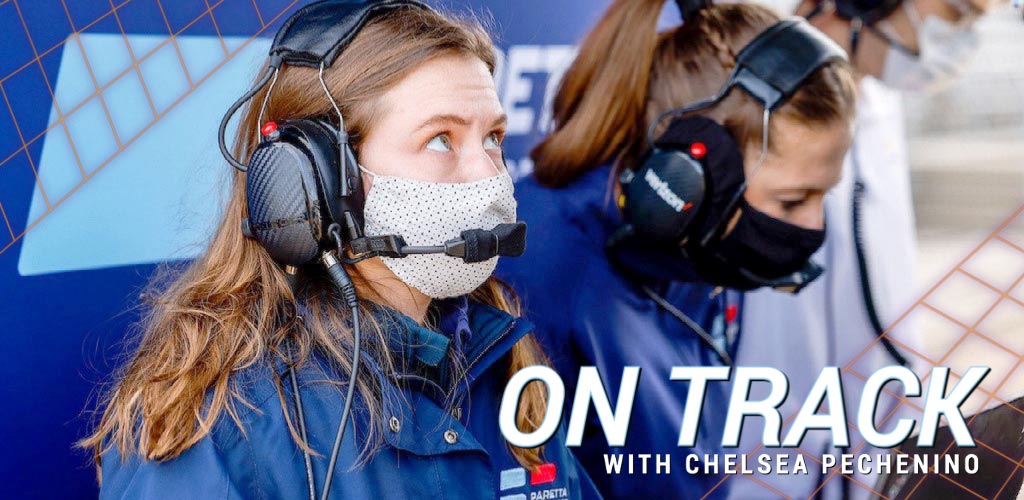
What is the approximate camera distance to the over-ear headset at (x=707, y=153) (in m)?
1.94

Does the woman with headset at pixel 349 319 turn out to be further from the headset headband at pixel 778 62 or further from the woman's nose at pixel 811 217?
the woman's nose at pixel 811 217

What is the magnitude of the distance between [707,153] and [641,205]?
0.53ft

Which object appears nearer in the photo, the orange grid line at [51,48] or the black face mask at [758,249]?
the orange grid line at [51,48]

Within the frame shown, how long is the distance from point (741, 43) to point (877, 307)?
2.44ft

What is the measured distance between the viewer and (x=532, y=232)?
214 centimetres

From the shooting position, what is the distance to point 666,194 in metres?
1.95

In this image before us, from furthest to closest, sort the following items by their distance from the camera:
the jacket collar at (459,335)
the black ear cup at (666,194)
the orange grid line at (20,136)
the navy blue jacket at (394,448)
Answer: the black ear cup at (666,194) < the orange grid line at (20,136) < the jacket collar at (459,335) < the navy blue jacket at (394,448)

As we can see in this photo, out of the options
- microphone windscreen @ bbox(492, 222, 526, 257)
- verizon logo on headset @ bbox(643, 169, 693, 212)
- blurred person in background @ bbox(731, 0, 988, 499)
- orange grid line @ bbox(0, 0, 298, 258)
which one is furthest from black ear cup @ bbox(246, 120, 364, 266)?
blurred person in background @ bbox(731, 0, 988, 499)

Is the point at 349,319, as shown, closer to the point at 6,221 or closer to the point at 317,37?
the point at 317,37

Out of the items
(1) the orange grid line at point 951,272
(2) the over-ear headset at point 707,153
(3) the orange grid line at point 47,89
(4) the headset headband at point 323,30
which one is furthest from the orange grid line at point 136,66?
(1) the orange grid line at point 951,272

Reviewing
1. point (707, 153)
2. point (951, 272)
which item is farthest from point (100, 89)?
point (951, 272)

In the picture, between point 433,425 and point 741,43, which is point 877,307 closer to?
point 741,43

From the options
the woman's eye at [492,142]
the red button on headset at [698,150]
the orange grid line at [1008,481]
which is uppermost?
the woman's eye at [492,142]

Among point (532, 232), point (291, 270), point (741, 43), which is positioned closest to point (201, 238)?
point (291, 270)
